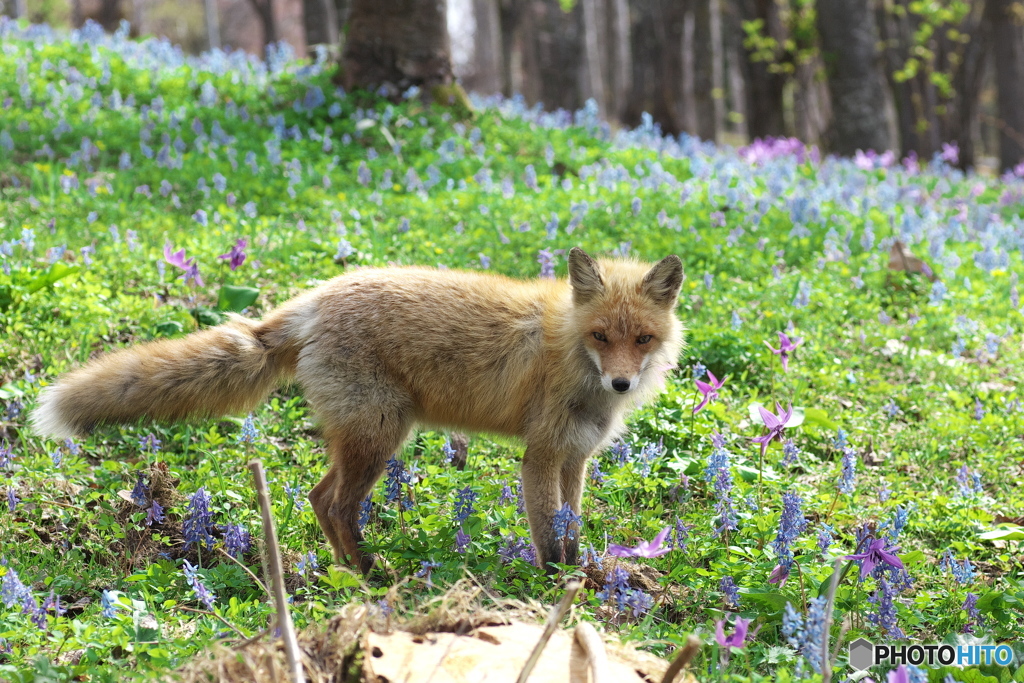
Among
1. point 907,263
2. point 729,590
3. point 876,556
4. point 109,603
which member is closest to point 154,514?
point 109,603

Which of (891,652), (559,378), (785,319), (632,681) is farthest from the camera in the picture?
(785,319)

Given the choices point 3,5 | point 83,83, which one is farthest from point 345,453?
point 3,5

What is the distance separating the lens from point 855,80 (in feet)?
52.3

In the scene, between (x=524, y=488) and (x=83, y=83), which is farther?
(x=83, y=83)

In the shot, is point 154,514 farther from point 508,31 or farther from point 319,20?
point 508,31

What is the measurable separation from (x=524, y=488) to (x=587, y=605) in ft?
2.46

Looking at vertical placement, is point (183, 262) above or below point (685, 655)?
above

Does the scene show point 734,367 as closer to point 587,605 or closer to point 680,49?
point 587,605

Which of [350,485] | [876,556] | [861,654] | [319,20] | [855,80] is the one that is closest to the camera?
[876,556]

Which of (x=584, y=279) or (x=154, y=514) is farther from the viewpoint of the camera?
(x=584, y=279)

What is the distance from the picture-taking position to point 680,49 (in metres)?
17.8

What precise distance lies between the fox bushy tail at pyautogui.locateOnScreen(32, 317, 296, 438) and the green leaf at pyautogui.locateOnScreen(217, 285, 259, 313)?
1.39m

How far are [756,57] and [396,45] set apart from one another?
1124cm

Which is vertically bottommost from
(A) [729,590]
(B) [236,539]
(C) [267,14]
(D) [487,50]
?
(A) [729,590]
